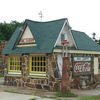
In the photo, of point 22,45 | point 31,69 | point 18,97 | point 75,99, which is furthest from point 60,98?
point 22,45

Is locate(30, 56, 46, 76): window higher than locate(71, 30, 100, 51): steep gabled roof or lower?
lower

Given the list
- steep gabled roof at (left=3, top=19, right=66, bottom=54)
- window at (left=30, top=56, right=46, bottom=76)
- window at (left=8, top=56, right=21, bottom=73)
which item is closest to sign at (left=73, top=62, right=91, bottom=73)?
window at (left=30, top=56, right=46, bottom=76)

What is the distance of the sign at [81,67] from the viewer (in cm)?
2060

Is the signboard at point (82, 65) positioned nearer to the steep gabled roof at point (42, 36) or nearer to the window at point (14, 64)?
the steep gabled roof at point (42, 36)

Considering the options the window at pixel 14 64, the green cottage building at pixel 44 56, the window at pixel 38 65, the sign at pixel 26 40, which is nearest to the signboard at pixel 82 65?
the green cottage building at pixel 44 56

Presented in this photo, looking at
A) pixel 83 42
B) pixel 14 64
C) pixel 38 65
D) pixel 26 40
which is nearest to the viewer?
pixel 38 65

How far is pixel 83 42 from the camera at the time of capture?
23703 mm

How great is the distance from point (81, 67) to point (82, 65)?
0.16 meters

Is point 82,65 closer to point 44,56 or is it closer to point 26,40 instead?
point 44,56

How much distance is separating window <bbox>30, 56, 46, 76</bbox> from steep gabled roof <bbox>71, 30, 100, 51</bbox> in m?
2.86

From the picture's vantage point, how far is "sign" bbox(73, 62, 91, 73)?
67.6 feet

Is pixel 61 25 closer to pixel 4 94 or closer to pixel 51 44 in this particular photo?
pixel 51 44

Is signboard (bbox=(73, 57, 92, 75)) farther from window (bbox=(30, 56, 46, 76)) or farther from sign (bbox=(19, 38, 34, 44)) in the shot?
sign (bbox=(19, 38, 34, 44))

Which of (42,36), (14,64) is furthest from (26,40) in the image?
(14,64)
